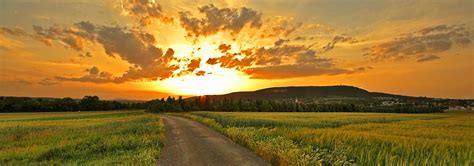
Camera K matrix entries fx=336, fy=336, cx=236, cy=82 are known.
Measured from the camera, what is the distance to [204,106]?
158m

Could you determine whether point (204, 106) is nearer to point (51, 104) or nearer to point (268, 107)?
point (268, 107)

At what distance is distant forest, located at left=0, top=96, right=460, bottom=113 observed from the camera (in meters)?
132

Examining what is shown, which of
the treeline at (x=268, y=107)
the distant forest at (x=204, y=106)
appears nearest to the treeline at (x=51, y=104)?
the distant forest at (x=204, y=106)

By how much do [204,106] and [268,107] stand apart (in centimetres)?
3209

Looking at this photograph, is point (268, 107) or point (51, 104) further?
point (268, 107)

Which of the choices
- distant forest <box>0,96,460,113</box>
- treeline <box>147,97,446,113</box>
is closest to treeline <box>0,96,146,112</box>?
distant forest <box>0,96,460,113</box>

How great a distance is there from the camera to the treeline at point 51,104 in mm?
127250

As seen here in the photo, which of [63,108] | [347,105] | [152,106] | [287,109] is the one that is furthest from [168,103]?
[347,105]

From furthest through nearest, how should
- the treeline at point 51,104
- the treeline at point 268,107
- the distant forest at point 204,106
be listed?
1. the treeline at point 268,107
2. the distant forest at point 204,106
3. the treeline at point 51,104

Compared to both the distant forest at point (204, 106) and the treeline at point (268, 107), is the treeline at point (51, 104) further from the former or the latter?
the treeline at point (268, 107)

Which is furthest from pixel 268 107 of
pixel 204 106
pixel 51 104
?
pixel 51 104

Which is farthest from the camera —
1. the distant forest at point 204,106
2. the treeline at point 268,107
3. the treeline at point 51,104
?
the treeline at point 268,107

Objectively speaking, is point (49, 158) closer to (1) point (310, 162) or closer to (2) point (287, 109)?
(1) point (310, 162)

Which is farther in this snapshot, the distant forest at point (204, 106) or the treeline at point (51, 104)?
the distant forest at point (204, 106)
